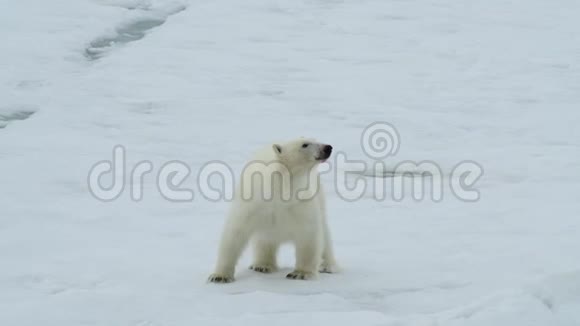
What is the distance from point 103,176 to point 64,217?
1475 mm

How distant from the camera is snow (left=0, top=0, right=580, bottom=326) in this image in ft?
17.2

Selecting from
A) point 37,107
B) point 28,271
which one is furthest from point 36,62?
point 28,271

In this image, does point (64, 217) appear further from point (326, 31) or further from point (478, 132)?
point (326, 31)

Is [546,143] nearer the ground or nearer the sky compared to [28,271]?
nearer the sky

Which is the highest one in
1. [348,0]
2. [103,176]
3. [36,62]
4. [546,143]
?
[348,0]

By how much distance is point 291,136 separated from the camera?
11.1m

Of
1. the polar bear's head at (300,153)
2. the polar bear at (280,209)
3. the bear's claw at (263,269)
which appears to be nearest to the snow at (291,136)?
the bear's claw at (263,269)

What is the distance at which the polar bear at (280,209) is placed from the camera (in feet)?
18.1

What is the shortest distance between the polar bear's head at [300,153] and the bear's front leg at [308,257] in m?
0.44

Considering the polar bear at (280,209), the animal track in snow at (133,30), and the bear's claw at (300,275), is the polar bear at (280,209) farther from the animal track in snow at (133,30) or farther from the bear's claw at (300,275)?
the animal track in snow at (133,30)

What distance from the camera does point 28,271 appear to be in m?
5.95

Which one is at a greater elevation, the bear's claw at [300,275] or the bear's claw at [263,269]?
the bear's claw at [263,269]

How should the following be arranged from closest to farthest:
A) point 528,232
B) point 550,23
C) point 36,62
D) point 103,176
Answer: point 528,232 < point 103,176 < point 36,62 < point 550,23
